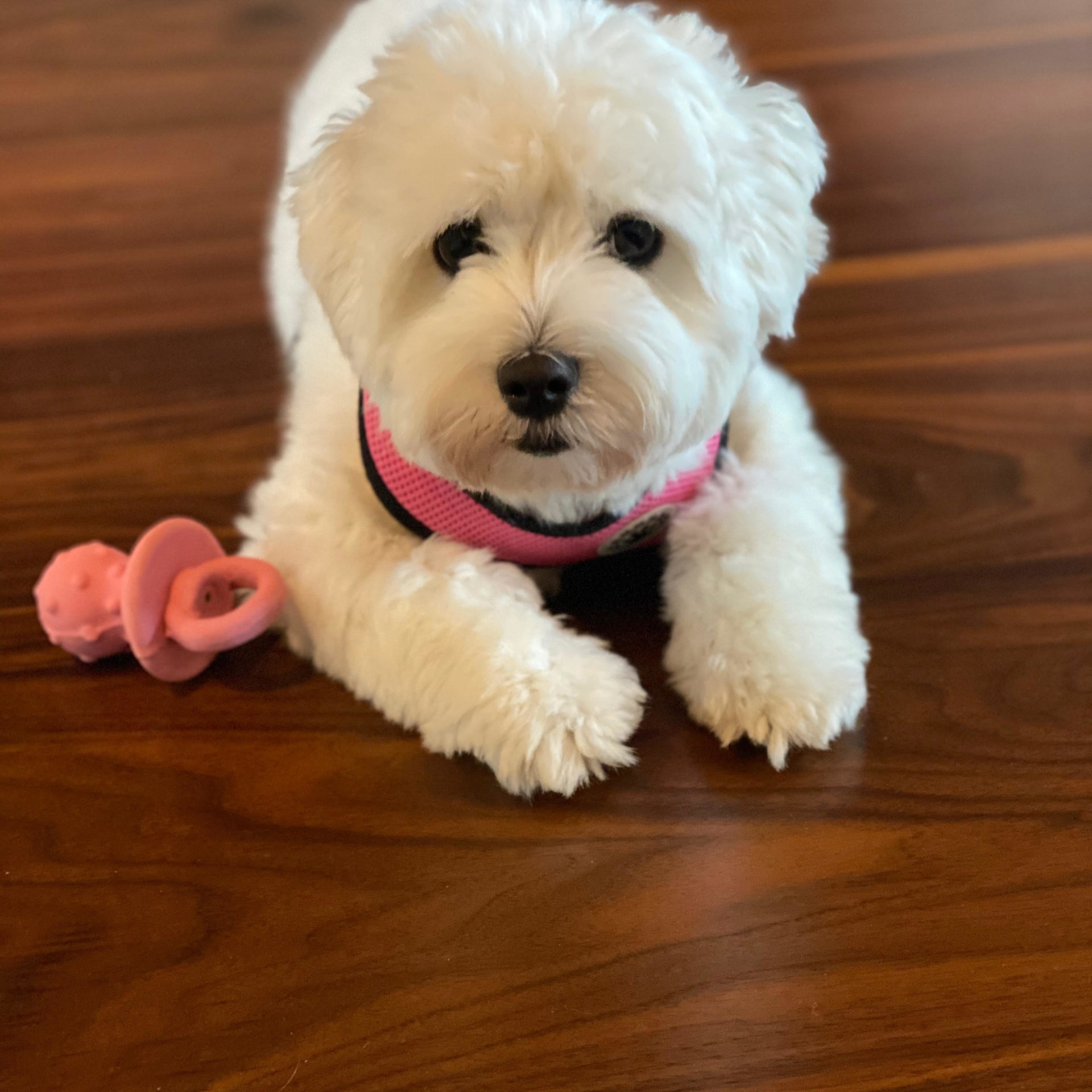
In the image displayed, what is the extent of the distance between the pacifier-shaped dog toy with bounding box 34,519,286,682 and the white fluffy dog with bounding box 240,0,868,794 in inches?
1.8

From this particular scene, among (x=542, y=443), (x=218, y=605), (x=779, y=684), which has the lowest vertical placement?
(x=218, y=605)

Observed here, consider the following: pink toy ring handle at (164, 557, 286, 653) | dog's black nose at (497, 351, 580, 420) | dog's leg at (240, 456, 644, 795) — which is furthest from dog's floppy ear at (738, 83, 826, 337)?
pink toy ring handle at (164, 557, 286, 653)

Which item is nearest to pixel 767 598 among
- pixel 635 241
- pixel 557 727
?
pixel 557 727

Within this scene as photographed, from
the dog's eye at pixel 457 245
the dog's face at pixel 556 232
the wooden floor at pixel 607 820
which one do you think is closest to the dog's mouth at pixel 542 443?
the dog's face at pixel 556 232

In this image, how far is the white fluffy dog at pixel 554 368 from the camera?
75 centimetres

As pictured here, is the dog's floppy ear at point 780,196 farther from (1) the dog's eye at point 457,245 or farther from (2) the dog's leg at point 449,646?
(2) the dog's leg at point 449,646

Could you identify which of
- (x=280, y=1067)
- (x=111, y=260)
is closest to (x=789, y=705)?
(x=280, y=1067)

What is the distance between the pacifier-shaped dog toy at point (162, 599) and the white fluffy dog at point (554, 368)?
5cm

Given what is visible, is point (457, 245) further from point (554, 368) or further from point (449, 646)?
point (449, 646)

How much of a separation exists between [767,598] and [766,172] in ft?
1.11

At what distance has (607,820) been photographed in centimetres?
87

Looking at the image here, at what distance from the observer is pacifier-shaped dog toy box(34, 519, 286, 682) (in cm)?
94

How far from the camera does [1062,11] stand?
2.03 meters

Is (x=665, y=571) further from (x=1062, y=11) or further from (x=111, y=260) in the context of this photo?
(x=1062, y=11)
